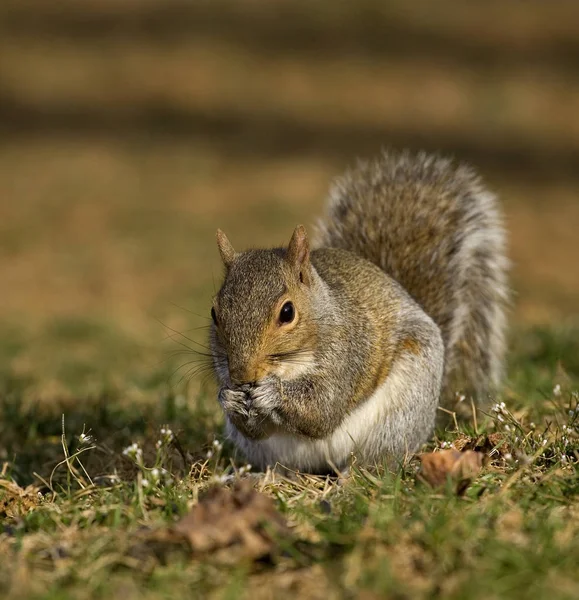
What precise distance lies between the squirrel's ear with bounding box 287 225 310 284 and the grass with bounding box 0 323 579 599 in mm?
651

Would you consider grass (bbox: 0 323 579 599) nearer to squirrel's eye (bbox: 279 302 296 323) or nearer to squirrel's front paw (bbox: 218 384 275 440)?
squirrel's front paw (bbox: 218 384 275 440)

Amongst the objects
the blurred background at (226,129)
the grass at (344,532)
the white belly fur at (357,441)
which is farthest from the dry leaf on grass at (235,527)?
the blurred background at (226,129)

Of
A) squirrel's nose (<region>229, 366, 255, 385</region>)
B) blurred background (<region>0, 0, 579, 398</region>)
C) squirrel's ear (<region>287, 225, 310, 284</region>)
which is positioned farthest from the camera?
blurred background (<region>0, 0, 579, 398</region>)

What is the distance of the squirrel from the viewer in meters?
2.81

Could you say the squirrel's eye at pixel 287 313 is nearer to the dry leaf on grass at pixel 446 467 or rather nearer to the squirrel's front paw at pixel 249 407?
the squirrel's front paw at pixel 249 407

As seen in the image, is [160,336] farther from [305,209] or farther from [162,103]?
[162,103]

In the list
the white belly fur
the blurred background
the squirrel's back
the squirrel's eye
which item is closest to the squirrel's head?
the squirrel's eye

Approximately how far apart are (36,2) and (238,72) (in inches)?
153

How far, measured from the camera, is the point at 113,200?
32.9 ft

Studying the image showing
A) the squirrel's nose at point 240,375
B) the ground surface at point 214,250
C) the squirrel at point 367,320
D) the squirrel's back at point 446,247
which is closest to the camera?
the ground surface at point 214,250

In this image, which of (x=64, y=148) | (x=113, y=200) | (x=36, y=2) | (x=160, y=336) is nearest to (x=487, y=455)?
(x=160, y=336)

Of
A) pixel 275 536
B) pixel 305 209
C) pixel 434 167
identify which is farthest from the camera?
pixel 305 209

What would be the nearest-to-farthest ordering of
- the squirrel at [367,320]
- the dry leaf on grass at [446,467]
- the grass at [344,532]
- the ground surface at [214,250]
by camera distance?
the grass at [344,532] → the ground surface at [214,250] → the dry leaf on grass at [446,467] → the squirrel at [367,320]

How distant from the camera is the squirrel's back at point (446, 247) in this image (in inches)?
143
